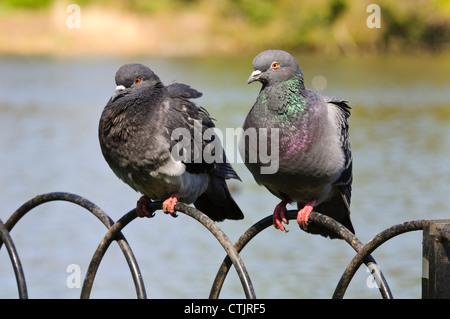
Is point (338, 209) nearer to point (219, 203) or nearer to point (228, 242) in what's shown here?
point (219, 203)

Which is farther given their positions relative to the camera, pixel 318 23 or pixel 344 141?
pixel 318 23

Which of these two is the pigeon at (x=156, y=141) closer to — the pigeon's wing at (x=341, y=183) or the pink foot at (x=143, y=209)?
the pink foot at (x=143, y=209)

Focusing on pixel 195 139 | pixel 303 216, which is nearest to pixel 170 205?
pixel 195 139

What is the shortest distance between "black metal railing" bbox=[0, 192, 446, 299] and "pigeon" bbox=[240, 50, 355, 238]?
21cm

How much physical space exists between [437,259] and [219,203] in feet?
7.57

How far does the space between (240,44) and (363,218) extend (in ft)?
158

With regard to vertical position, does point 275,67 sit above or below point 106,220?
above

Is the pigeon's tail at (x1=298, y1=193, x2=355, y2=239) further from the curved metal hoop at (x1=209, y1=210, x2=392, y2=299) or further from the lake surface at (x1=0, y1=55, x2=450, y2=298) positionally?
the lake surface at (x1=0, y1=55, x2=450, y2=298)

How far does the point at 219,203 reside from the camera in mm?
4980

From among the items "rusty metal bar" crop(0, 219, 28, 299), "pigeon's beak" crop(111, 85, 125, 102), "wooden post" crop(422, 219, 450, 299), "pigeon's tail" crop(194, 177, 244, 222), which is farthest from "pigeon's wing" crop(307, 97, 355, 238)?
"rusty metal bar" crop(0, 219, 28, 299)

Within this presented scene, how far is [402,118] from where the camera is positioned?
27.1 m

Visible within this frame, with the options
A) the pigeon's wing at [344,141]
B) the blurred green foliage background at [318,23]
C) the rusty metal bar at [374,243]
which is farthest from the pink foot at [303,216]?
the blurred green foliage background at [318,23]

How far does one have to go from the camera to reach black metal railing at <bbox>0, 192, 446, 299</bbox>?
10.0ft

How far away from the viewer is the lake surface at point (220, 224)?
11812 millimetres
